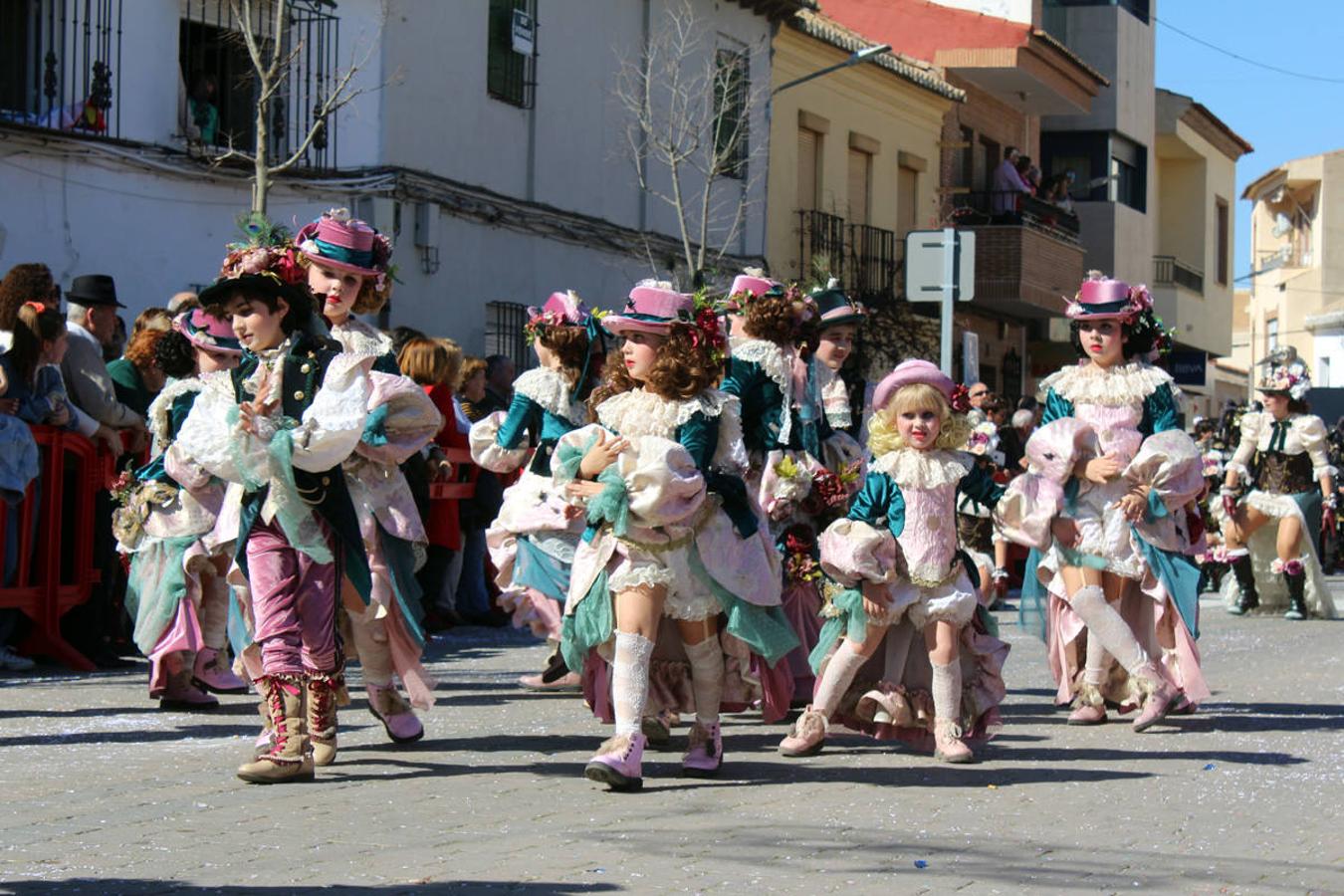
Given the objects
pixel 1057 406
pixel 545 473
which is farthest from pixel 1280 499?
pixel 545 473

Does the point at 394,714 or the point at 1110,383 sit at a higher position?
the point at 1110,383

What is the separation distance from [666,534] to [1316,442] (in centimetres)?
1208

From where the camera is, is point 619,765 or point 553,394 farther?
point 553,394

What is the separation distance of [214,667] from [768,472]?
2.90m

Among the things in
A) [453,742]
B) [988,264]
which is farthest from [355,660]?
[988,264]

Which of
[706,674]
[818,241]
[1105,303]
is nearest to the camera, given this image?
[706,674]

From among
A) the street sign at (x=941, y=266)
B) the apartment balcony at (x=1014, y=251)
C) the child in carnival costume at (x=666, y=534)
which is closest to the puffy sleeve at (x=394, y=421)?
the child in carnival costume at (x=666, y=534)

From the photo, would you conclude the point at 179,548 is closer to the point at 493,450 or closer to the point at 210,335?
the point at 210,335

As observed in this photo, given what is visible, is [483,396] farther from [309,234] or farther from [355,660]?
[309,234]

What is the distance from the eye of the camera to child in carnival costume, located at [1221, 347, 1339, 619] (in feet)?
63.8

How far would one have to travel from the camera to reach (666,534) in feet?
27.9

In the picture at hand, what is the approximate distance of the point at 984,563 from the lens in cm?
1538

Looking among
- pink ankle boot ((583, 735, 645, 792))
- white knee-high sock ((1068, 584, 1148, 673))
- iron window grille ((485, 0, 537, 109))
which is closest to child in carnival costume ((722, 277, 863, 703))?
white knee-high sock ((1068, 584, 1148, 673))

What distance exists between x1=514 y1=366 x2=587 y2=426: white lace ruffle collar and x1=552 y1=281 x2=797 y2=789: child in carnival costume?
2300mm
